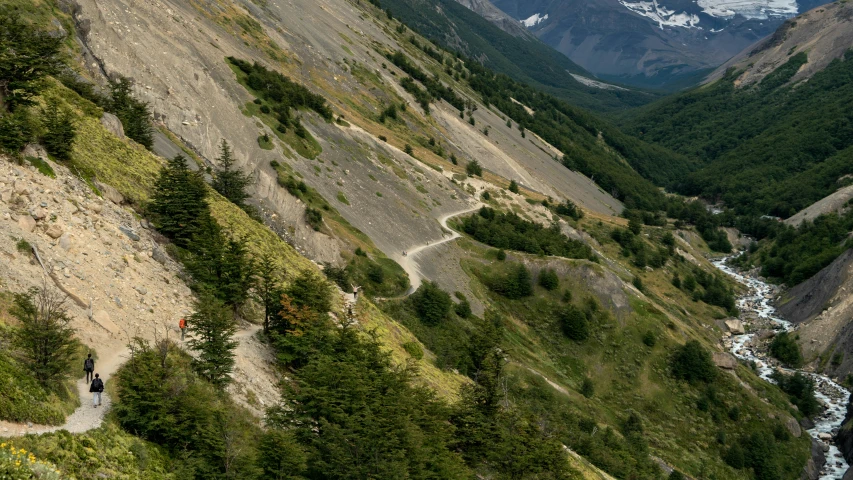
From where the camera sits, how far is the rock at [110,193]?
34.3m

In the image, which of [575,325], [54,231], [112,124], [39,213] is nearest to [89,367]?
[54,231]

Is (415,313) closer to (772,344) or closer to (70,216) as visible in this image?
(70,216)

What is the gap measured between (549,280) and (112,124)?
1982 inches

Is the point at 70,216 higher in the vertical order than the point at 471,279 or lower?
higher

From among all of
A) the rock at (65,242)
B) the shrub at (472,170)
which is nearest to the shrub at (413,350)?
the rock at (65,242)

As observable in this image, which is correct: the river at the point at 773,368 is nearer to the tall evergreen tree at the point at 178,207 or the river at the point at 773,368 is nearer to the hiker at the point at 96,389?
the tall evergreen tree at the point at 178,207

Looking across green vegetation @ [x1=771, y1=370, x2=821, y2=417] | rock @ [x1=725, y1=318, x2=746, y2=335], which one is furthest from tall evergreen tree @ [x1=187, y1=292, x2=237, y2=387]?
rock @ [x1=725, y1=318, x2=746, y2=335]

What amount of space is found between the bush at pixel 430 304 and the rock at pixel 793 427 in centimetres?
4325

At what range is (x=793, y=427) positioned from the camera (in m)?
72.7

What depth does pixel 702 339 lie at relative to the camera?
81000mm

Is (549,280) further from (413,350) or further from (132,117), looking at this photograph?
(132,117)

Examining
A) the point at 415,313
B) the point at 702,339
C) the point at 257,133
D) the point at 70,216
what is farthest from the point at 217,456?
the point at 702,339

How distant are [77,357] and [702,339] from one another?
251ft

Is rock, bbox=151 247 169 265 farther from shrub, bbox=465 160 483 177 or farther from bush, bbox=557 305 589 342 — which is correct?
shrub, bbox=465 160 483 177
